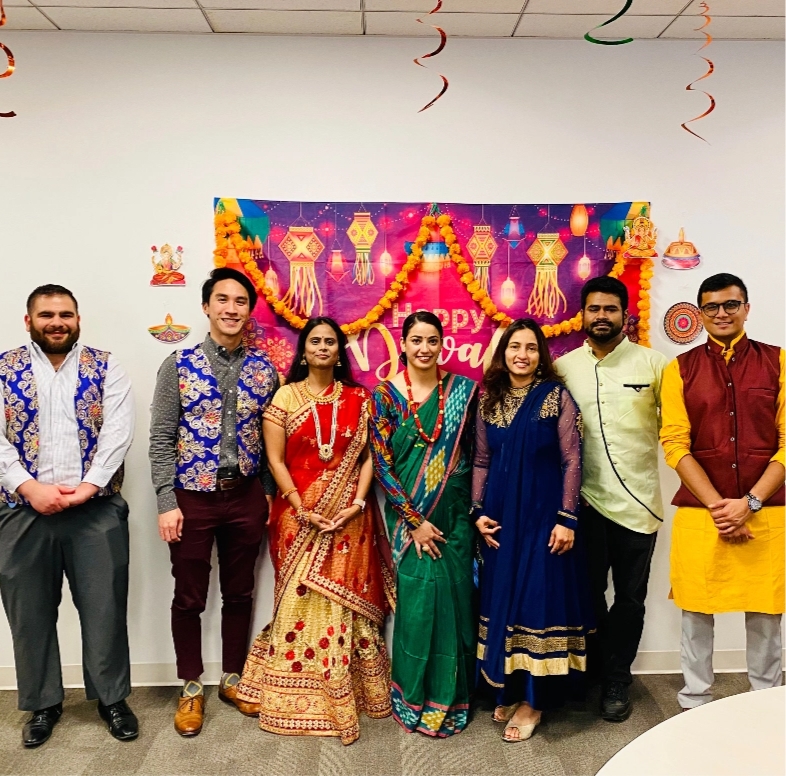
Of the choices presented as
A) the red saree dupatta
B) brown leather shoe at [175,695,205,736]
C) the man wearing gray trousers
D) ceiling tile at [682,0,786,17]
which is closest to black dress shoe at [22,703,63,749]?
the man wearing gray trousers

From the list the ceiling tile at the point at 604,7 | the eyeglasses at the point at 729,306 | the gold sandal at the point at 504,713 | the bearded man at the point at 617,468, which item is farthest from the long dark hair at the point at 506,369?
the ceiling tile at the point at 604,7

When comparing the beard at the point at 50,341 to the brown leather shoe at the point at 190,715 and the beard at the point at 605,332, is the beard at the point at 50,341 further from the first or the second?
the beard at the point at 605,332

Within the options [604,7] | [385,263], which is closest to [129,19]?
[385,263]

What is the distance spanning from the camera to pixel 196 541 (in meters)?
2.64

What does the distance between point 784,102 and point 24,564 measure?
11.7 feet

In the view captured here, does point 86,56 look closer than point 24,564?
No

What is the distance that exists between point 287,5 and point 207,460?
1769mm

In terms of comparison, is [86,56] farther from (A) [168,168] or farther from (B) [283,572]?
(B) [283,572]

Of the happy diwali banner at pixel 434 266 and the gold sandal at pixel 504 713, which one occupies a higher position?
the happy diwali banner at pixel 434 266

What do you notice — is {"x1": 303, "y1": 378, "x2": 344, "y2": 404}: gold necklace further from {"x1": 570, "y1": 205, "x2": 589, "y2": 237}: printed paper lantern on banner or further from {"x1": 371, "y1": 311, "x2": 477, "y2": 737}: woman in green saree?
{"x1": 570, "y1": 205, "x2": 589, "y2": 237}: printed paper lantern on banner

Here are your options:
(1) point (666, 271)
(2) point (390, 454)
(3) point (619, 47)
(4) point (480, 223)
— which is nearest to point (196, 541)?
(2) point (390, 454)

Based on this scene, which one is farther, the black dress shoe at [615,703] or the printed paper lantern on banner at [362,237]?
the printed paper lantern on banner at [362,237]

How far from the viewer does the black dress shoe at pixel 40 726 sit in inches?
97.8

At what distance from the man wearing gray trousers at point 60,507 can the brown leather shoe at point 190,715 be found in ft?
0.52
